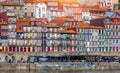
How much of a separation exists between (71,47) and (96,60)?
5.40 meters

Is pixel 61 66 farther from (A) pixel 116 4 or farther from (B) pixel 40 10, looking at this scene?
(A) pixel 116 4

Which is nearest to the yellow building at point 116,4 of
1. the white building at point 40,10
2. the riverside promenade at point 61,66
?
the white building at point 40,10

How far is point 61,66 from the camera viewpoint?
297 ft

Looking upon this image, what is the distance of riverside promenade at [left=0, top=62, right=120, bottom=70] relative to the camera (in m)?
88.6

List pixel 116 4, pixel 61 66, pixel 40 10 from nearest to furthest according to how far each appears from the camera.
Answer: pixel 61 66
pixel 40 10
pixel 116 4

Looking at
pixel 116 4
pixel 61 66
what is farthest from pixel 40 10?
pixel 61 66

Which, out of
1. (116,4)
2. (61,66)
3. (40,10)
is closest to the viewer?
(61,66)

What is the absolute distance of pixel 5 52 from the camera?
93.9 meters

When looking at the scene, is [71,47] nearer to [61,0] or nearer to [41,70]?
[41,70]

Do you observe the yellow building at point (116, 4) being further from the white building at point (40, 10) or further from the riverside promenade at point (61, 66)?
the riverside promenade at point (61, 66)

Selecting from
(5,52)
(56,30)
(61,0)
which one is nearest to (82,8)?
(61,0)

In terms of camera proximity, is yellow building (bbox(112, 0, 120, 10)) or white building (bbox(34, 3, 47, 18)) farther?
yellow building (bbox(112, 0, 120, 10))

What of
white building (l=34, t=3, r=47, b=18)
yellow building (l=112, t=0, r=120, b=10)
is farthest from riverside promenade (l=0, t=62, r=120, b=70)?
yellow building (l=112, t=0, r=120, b=10)

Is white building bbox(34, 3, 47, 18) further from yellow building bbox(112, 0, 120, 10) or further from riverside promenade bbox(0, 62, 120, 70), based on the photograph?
riverside promenade bbox(0, 62, 120, 70)
